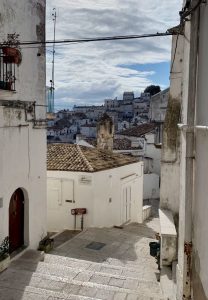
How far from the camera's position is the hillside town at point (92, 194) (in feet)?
23.9

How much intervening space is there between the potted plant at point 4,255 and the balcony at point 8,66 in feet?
15.1

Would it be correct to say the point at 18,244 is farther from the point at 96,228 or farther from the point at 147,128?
the point at 147,128

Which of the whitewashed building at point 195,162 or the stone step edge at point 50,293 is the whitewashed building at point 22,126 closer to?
the stone step edge at point 50,293

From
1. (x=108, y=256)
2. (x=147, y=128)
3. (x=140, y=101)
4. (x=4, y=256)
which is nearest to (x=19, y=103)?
(x=4, y=256)

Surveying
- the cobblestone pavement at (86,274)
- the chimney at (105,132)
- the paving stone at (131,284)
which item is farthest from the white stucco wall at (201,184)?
the chimney at (105,132)

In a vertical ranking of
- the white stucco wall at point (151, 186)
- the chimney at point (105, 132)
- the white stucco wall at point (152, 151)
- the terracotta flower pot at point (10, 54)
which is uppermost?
the terracotta flower pot at point (10, 54)

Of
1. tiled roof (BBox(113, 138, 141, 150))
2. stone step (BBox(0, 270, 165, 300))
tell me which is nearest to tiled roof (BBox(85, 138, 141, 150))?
tiled roof (BBox(113, 138, 141, 150))

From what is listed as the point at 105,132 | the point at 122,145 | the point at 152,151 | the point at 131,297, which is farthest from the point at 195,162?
the point at 122,145

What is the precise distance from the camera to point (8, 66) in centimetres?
1165

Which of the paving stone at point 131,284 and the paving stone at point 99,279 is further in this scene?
the paving stone at point 99,279

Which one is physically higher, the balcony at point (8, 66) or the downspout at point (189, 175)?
the balcony at point (8, 66)

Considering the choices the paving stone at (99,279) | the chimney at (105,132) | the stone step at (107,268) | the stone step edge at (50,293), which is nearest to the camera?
the stone step edge at (50,293)

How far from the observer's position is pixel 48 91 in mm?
14859

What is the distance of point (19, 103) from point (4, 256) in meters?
4.71
